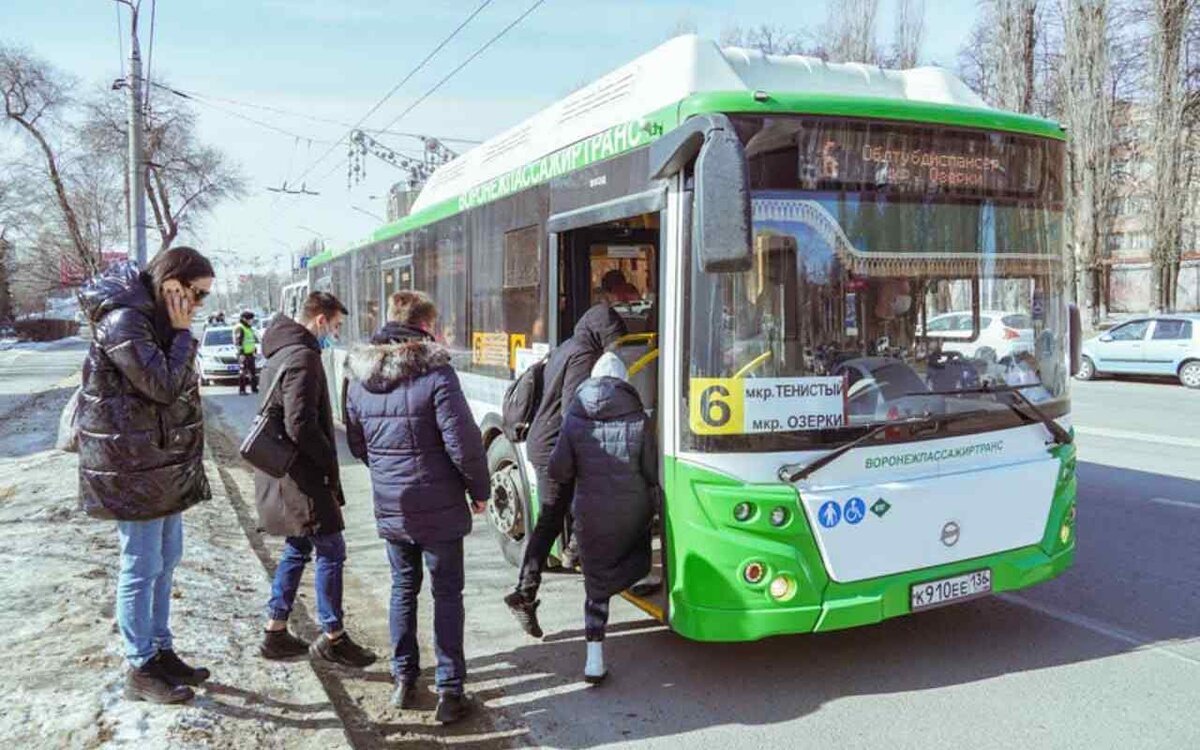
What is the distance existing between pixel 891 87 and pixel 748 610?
10.5 feet

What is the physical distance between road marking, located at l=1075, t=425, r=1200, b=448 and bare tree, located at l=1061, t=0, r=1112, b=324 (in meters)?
19.0

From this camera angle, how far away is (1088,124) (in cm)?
3002

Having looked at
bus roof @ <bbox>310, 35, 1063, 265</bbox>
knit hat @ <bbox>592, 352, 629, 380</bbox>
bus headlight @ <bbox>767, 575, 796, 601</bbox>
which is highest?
bus roof @ <bbox>310, 35, 1063, 265</bbox>

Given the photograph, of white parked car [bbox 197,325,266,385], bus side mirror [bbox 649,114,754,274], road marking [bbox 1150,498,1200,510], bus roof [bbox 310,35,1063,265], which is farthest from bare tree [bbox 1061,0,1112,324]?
bus side mirror [bbox 649,114,754,274]

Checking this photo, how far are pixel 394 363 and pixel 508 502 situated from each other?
2694 millimetres

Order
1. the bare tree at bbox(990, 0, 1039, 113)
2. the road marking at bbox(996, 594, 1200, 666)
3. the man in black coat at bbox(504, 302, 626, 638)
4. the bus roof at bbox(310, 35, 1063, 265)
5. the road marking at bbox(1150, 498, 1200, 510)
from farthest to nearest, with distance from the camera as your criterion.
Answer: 1. the bare tree at bbox(990, 0, 1039, 113)
2. the road marking at bbox(1150, 498, 1200, 510)
3. the man in black coat at bbox(504, 302, 626, 638)
4. the road marking at bbox(996, 594, 1200, 666)
5. the bus roof at bbox(310, 35, 1063, 265)

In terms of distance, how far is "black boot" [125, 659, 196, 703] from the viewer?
13.1ft

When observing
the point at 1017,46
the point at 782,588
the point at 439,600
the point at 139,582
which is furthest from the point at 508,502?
the point at 1017,46

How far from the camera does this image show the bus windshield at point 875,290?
430 cm

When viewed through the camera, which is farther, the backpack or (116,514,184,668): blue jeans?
the backpack

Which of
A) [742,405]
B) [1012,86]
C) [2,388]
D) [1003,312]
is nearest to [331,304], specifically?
[742,405]

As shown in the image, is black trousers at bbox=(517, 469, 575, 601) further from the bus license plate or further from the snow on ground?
the bus license plate

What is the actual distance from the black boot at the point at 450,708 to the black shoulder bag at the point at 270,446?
1.36 m

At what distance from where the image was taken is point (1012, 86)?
3050 cm
